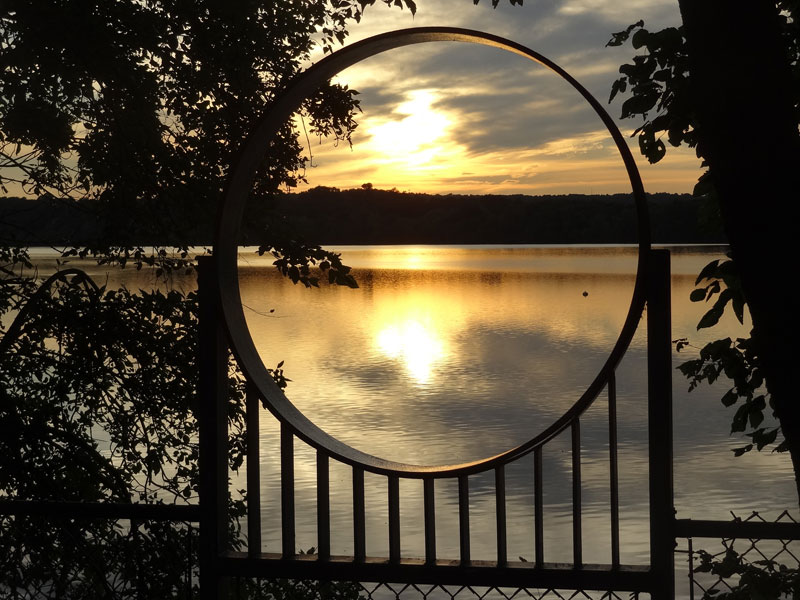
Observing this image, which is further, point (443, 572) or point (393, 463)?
point (393, 463)

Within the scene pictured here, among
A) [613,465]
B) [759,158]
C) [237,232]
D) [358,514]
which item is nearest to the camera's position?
[759,158]

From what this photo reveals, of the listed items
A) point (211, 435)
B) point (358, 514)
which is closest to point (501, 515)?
point (358, 514)

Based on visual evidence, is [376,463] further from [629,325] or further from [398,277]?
[398,277]

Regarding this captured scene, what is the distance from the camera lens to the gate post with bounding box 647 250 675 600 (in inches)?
99.0

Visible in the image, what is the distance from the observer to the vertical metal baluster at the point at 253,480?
2785 mm

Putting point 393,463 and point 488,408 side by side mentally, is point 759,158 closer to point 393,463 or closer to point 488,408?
point 393,463

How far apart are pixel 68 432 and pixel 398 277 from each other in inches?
3084

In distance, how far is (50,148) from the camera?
18.2ft

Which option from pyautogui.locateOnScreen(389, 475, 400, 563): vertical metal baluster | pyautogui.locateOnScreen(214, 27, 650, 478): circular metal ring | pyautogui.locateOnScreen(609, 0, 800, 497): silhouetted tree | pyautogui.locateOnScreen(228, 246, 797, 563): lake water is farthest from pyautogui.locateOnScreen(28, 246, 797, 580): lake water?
pyautogui.locateOnScreen(609, 0, 800, 497): silhouetted tree

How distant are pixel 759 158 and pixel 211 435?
1.89 m

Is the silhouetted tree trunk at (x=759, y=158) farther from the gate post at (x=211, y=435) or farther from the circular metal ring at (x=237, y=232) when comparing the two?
the gate post at (x=211, y=435)

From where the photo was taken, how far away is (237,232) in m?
2.98

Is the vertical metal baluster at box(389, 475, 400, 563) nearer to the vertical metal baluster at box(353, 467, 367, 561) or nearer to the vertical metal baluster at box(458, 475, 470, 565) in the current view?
the vertical metal baluster at box(353, 467, 367, 561)

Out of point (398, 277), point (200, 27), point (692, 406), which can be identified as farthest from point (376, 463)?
point (398, 277)
